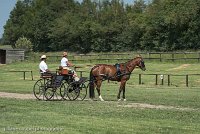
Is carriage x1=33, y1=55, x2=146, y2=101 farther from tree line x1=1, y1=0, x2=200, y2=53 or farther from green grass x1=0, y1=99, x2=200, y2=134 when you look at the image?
tree line x1=1, y1=0, x2=200, y2=53

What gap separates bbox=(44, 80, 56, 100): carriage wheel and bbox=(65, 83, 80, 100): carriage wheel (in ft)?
2.15

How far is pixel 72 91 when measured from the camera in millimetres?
21719

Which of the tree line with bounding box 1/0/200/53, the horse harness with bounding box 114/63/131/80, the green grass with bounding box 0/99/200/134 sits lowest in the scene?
the green grass with bounding box 0/99/200/134

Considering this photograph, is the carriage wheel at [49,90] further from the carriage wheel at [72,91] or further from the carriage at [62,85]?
the carriage wheel at [72,91]

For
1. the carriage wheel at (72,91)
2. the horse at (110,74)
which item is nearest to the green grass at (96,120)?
the carriage wheel at (72,91)

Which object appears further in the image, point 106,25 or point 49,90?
point 106,25

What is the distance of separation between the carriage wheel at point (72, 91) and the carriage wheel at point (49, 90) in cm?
66

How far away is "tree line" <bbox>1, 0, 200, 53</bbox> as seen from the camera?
295 ft

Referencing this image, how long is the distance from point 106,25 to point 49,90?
93.4 meters

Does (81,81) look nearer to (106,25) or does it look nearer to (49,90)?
(49,90)

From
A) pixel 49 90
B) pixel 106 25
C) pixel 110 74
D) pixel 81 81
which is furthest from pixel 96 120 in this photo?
pixel 106 25

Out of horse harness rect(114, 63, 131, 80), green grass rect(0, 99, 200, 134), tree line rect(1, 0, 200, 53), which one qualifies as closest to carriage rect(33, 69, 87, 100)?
horse harness rect(114, 63, 131, 80)

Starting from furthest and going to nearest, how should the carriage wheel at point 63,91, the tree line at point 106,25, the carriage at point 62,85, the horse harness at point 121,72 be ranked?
the tree line at point 106,25 < the horse harness at point 121,72 < the carriage wheel at point 63,91 < the carriage at point 62,85

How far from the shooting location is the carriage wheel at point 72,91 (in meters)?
21.4
